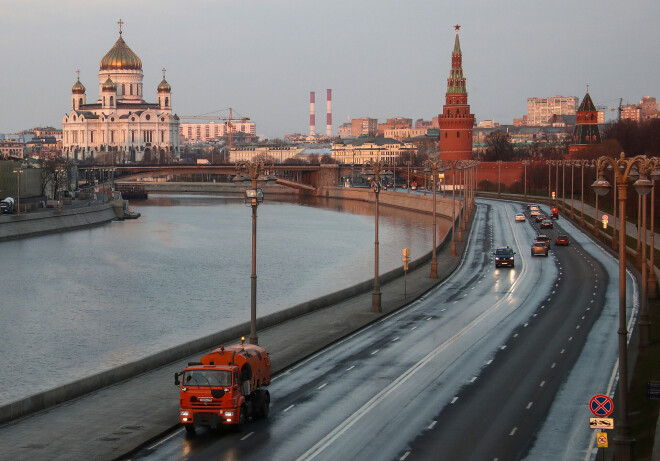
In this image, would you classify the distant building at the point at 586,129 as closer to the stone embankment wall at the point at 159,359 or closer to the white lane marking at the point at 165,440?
the stone embankment wall at the point at 159,359

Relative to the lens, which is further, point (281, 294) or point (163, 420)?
point (281, 294)

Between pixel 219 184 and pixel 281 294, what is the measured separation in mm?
127902

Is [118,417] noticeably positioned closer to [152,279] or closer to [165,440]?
[165,440]

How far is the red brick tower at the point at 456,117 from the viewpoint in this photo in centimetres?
14388

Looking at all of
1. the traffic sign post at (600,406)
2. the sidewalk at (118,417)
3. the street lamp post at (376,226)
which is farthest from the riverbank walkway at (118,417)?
the traffic sign post at (600,406)

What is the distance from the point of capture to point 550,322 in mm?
32375

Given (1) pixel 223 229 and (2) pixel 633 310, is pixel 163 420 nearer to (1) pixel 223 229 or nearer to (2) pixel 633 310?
(2) pixel 633 310

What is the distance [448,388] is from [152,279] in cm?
3517

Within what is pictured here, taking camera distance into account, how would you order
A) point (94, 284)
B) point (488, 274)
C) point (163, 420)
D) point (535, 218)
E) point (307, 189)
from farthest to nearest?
point (307, 189) → point (535, 218) → point (94, 284) → point (488, 274) → point (163, 420)

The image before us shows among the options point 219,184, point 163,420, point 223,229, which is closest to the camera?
point 163,420

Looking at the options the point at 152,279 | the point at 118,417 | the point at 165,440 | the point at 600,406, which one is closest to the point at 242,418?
the point at 165,440

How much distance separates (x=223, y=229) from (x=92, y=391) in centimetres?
6974

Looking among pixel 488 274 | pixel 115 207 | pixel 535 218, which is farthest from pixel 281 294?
pixel 115 207

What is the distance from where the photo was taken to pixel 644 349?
1062 inches
